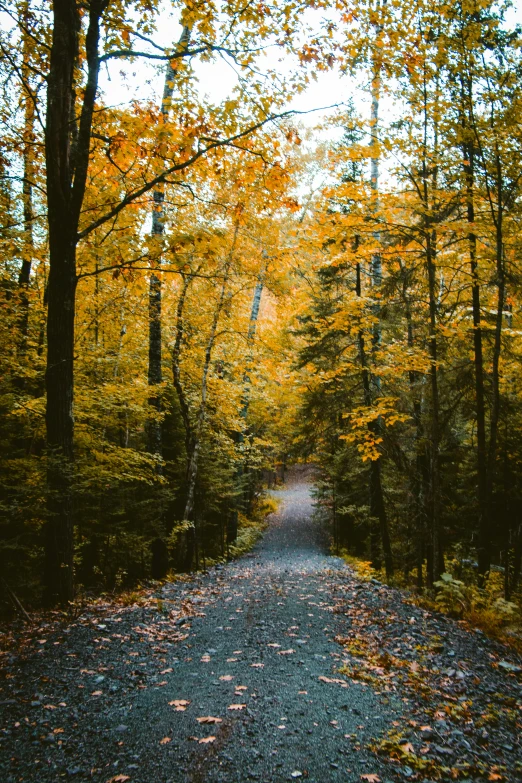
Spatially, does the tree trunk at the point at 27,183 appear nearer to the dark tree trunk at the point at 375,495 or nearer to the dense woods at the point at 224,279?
the dense woods at the point at 224,279

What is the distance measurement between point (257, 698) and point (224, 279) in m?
8.18

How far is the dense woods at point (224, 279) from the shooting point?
19.4ft

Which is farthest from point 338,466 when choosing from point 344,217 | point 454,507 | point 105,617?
point 105,617

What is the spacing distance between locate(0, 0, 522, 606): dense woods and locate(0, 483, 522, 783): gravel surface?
183 cm

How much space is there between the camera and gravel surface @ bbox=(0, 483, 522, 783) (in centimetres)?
306

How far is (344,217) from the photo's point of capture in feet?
29.0

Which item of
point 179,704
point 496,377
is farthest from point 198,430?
point 179,704

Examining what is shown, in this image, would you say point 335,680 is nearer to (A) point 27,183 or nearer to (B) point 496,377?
(B) point 496,377

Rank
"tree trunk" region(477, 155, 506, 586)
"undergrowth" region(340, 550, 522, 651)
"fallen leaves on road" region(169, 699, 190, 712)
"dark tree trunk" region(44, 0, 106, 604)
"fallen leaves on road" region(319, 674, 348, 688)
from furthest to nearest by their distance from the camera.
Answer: "tree trunk" region(477, 155, 506, 586) → "undergrowth" region(340, 550, 522, 651) → "dark tree trunk" region(44, 0, 106, 604) → "fallen leaves on road" region(319, 674, 348, 688) → "fallen leaves on road" region(169, 699, 190, 712)

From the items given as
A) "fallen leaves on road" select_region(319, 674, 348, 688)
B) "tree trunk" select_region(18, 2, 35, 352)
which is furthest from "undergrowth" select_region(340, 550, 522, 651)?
"tree trunk" select_region(18, 2, 35, 352)

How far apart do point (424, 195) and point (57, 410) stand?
8306mm

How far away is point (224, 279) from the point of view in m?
9.88

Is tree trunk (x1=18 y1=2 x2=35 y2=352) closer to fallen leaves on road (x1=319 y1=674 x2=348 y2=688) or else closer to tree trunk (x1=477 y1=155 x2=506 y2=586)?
fallen leaves on road (x1=319 y1=674 x2=348 y2=688)

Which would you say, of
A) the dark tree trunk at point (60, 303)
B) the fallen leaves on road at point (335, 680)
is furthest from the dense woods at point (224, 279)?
the fallen leaves on road at point (335, 680)
